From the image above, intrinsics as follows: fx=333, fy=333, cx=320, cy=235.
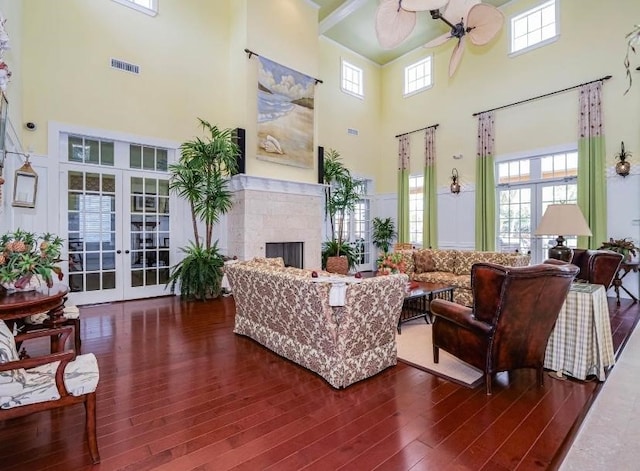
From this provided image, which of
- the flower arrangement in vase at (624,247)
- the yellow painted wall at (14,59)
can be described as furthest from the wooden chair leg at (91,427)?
the flower arrangement in vase at (624,247)

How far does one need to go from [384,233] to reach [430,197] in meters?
1.70

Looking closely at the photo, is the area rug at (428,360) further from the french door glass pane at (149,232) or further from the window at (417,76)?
the window at (417,76)

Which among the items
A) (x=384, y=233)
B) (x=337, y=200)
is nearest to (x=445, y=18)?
(x=337, y=200)

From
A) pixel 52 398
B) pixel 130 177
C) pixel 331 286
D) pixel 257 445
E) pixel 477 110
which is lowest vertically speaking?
pixel 257 445

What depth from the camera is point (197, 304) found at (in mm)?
5688

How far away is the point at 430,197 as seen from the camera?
8.64 m

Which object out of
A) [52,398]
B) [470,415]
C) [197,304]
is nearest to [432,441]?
[470,415]

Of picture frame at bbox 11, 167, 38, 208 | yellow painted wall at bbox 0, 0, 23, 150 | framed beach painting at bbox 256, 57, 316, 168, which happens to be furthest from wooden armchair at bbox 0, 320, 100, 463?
framed beach painting at bbox 256, 57, 316, 168

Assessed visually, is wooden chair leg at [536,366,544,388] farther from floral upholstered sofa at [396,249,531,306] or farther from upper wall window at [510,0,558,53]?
upper wall window at [510,0,558,53]

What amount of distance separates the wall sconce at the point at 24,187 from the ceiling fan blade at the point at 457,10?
5.51 m

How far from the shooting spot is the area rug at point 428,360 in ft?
9.46

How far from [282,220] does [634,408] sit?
232 inches

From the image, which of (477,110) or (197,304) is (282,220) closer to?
(197,304)

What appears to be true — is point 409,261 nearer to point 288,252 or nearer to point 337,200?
point 288,252
